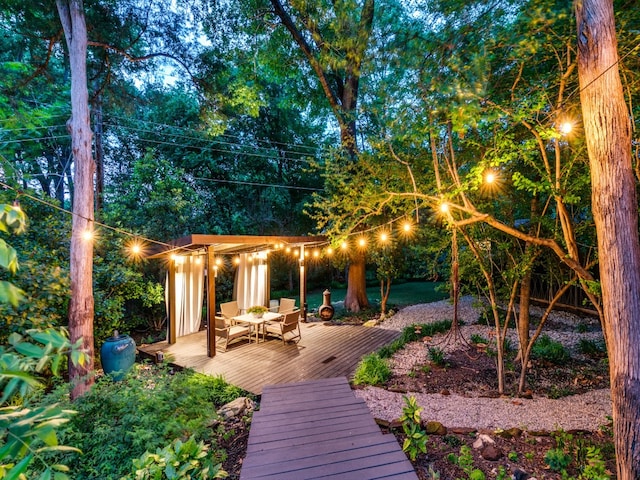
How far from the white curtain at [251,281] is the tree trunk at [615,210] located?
9.13 metres

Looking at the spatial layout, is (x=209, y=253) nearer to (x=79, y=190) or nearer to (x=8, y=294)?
(x=79, y=190)

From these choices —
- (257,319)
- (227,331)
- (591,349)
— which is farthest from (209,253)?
(591,349)

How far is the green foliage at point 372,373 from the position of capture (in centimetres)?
520

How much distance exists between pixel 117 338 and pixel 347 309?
7409 mm

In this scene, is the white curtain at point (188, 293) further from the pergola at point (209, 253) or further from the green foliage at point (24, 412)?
the green foliage at point (24, 412)

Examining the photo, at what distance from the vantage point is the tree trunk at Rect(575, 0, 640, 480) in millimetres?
2564

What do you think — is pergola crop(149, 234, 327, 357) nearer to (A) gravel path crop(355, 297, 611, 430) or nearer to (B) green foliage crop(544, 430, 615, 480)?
(A) gravel path crop(355, 297, 611, 430)

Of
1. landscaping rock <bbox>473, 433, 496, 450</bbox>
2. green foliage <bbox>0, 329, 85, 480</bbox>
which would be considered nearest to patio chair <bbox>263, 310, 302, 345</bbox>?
landscaping rock <bbox>473, 433, 496, 450</bbox>

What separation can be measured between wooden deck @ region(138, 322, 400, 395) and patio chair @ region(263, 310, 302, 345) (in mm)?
219

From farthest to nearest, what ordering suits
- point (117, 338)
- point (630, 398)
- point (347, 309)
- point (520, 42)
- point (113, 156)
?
point (113, 156) → point (347, 309) → point (117, 338) → point (520, 42) → point (630, 398)

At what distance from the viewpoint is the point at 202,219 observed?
11.7m

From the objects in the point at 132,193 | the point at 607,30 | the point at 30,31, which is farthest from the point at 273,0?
the point at 607,30

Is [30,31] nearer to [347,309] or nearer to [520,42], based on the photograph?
[520,42]

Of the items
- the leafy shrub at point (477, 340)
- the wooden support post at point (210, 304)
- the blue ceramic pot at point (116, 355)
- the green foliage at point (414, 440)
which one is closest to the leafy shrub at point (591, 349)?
the leafy shrub at point (477, 340)
